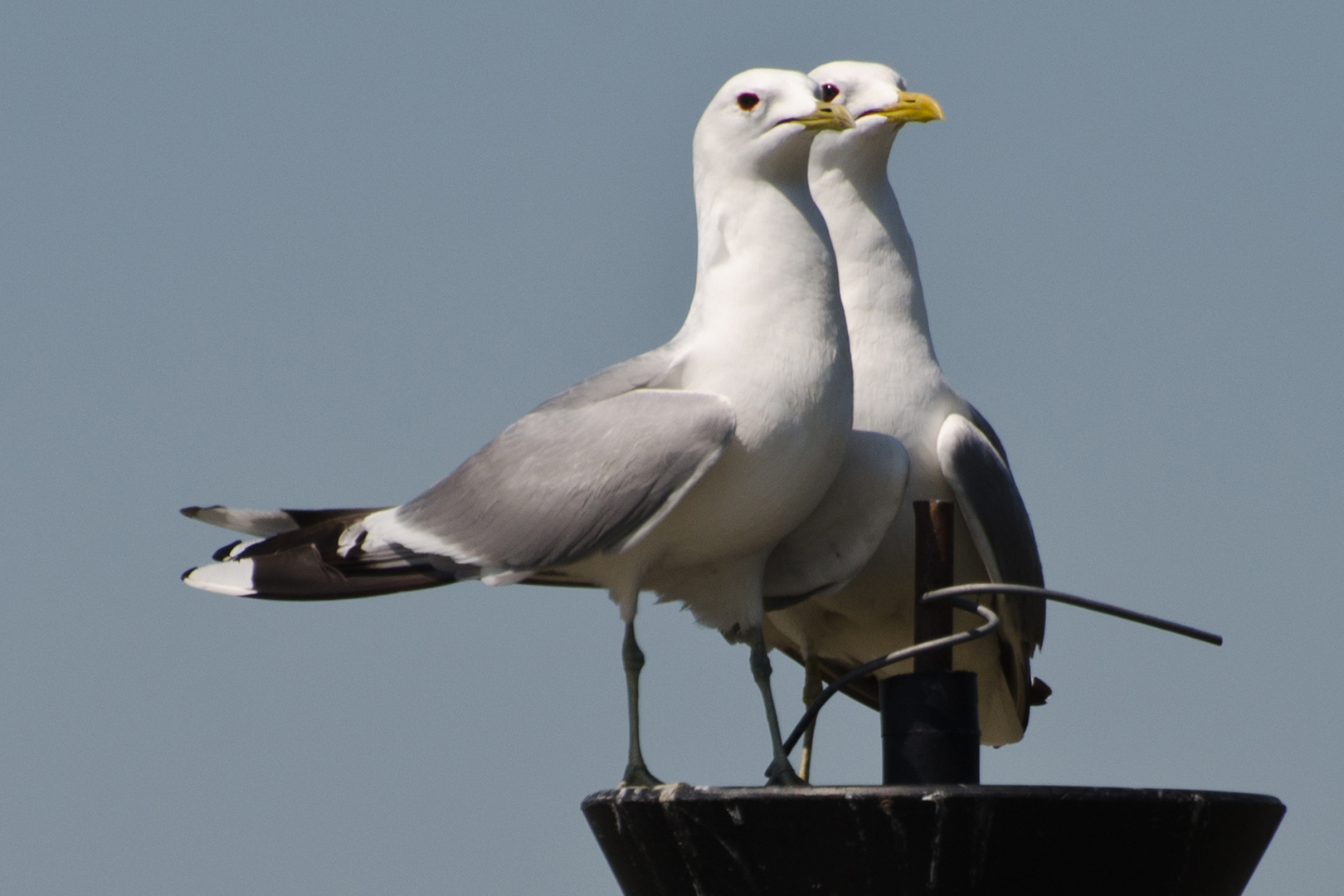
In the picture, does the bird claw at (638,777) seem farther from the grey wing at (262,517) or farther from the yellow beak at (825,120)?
the yellow beak at (825,120)

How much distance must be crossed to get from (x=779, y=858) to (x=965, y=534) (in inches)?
99.3

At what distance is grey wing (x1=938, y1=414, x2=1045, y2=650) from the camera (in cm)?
634

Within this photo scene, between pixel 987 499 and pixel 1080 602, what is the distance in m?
1.42

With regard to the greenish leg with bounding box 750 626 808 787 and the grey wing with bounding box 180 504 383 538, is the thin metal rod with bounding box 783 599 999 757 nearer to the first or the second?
the greenish leg with bounding box 750 626 808 787

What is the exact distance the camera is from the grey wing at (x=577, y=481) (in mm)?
4984

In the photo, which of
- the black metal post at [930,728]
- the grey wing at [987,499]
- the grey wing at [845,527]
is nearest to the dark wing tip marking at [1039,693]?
the grey wing at [987,499]

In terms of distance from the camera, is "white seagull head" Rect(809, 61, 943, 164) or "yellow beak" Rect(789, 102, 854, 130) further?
"white seagull head" Rect(809, 61, 943, 164)

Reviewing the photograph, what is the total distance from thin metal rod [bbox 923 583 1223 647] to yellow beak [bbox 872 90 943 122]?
7.21 feet

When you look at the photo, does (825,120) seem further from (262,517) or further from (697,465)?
(262,517)

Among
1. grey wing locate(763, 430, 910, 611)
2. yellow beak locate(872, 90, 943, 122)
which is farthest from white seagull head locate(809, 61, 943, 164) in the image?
grey wing locate(763, 430, 910, 611)

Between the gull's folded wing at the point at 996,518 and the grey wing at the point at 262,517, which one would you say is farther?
the gull's folded wing at the point at 996,518

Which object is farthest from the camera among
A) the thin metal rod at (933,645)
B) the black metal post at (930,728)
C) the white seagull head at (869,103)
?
the white seagull head at (869,103)

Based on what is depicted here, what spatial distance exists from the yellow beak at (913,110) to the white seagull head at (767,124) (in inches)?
41.4

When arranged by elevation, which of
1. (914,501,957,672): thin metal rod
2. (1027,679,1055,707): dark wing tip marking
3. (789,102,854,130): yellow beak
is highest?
(789,102,854,130): yellow beak
